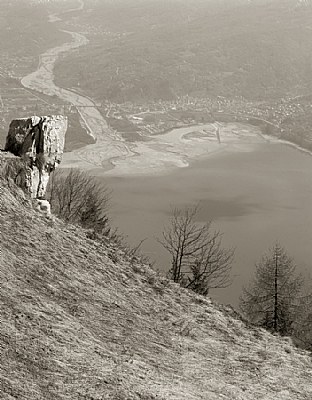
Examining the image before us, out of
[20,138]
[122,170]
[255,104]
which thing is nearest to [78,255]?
[20,138]

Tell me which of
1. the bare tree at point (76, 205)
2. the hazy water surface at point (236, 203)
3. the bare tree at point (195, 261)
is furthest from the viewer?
the hazy water surface at point (236, 203)

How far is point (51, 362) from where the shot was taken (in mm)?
7945

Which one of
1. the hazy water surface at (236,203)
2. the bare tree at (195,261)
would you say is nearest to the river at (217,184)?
the hazy water surface at (236,203)

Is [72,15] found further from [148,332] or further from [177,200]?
[148,332]

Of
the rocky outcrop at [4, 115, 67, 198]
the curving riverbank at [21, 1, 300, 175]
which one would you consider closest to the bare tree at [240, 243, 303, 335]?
the rocky outcrop at [4, 115, 67, 198]

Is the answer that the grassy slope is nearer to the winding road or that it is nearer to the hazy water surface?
the hazy water surface

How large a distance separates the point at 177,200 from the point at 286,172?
47.6 ft

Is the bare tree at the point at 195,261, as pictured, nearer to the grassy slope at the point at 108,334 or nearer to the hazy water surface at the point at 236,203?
the hazy water surface at the point at 236,203

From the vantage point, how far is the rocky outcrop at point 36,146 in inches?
516

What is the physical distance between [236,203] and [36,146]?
29419 millimetres

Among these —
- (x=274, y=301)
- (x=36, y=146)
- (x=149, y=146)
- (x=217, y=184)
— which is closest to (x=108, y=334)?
(x=36, y=146)

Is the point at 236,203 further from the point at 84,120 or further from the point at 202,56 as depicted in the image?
the point at 202,56

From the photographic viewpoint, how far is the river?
34.8m

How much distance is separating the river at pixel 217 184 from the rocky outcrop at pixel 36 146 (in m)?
15.3
